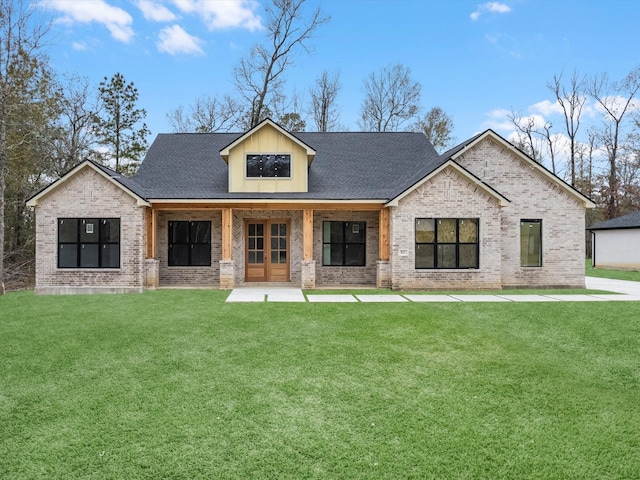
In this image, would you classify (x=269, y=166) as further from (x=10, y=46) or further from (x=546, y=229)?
(x=546, y=229)

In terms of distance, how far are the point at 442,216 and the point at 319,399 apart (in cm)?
973

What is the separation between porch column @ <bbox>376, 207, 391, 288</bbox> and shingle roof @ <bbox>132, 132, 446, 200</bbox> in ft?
2.54

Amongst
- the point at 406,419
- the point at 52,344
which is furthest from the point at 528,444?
the point at 52,344

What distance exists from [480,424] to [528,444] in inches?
17.1

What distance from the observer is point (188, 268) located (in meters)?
13.8

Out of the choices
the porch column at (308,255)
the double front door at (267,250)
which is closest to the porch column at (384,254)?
the porch column at (308,255)

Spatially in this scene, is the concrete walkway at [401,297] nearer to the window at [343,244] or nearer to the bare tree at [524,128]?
the window at [343,244]

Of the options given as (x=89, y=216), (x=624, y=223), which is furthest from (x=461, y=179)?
(x=624, y=223)

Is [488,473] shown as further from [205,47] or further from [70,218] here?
[205,47]

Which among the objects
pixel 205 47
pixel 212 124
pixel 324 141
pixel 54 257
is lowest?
pixel 54 257

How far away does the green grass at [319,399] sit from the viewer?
9.73ft

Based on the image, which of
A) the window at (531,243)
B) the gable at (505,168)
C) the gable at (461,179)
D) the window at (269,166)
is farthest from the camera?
the window at (269,166)

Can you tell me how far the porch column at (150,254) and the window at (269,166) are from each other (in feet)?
12.1

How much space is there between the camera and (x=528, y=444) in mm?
3236
